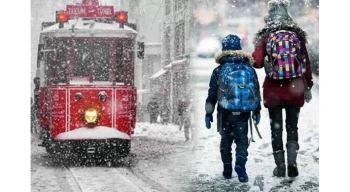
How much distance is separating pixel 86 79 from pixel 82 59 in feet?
0.70

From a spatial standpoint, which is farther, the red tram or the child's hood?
the red tram

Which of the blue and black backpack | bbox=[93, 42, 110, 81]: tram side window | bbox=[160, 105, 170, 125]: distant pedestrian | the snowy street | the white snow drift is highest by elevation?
bbox=[93, 42, 110, 81]: tram side window

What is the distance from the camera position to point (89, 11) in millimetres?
7910

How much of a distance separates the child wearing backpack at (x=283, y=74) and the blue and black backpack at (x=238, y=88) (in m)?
0.14

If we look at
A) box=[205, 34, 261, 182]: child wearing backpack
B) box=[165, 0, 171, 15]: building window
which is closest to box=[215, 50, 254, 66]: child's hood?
box=[205, 34, 261, 182]: child wearing backpack

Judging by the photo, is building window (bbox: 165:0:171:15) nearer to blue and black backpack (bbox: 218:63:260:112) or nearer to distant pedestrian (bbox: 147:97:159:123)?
distant pedestrian (bbox: 147:97:159:123)

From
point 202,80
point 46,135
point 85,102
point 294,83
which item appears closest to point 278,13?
point 294,83

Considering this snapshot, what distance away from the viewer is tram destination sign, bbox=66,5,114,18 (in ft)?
25.8

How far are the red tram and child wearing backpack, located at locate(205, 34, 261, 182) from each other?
68.1 inches

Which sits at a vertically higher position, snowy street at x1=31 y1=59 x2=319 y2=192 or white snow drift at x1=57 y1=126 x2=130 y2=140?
white snow drift at x1=57 y1=126 x2=130 y2=140

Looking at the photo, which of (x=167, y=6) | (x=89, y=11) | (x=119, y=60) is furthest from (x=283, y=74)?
(x=89, y=11)

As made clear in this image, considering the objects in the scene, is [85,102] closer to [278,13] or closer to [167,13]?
[167,13]
